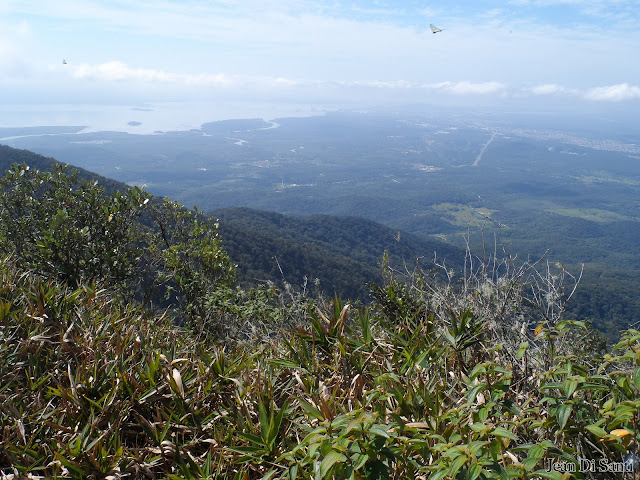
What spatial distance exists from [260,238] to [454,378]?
30234 mm

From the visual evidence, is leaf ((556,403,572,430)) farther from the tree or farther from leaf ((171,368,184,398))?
the tree

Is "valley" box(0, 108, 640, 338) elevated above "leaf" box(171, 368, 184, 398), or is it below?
below

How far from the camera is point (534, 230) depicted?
87.1 m

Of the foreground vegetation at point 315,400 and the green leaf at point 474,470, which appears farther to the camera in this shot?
the foreground vegetation at point 315,400

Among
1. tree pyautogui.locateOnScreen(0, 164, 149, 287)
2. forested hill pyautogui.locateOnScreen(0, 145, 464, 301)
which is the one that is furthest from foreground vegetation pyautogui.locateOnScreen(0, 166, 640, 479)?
forested hill pyautogui.locateOnScreen(0, 145, 464, 301)

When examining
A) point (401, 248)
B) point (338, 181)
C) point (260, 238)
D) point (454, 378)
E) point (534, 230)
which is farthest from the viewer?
point (338, 181)

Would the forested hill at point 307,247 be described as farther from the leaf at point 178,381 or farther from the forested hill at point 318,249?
the leaf at point 178,381

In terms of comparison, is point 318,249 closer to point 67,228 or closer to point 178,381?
point 67,228

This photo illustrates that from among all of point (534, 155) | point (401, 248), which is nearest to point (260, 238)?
point (401, 248)

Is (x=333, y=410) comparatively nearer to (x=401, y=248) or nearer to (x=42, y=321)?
(x=42, y=321)

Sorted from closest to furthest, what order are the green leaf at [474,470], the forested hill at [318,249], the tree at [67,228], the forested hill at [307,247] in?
the green leaf at [474,470], the tree at [67,228], the forested hill at [307,247], the forested hill at [318,249]

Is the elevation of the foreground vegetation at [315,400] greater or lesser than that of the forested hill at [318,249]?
greater

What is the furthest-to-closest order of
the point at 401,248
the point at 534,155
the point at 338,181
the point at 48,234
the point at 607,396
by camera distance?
the point at 534,155 → the point at 338,181 → the point at 401,248 → the point at 48,234 → the point at 607,396

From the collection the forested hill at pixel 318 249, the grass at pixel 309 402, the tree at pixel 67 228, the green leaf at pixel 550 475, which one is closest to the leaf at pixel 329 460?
the grass at pixel 309 402
